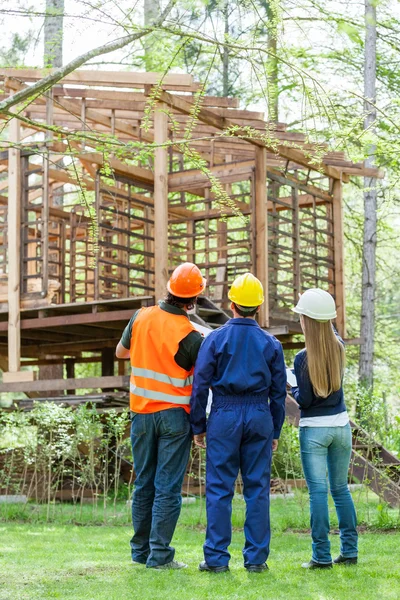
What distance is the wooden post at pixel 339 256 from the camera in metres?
15.3

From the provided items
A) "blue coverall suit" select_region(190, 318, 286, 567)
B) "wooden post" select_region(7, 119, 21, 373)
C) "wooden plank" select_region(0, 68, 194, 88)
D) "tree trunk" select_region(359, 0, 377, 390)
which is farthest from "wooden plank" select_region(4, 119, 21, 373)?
"blue coverall suit" select_region(190, 318, 286, 567)

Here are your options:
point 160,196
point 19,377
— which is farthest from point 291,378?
point 19,377

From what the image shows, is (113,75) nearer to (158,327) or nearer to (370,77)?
(370,77)

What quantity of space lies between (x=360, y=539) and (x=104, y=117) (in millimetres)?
8299

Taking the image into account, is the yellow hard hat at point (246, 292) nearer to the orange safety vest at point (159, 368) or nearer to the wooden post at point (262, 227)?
the orange safety vest at point (159, 368)

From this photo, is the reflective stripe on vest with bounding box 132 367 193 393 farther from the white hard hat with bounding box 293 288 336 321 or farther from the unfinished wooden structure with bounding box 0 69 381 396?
the unfinished wooden structure with bounding box 0 69 381 396

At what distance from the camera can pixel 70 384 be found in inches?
482

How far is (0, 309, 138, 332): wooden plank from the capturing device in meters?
11.9

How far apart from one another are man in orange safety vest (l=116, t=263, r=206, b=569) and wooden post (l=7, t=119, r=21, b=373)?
6827mm

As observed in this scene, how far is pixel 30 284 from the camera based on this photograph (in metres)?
14.9

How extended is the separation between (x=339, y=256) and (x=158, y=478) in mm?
10389

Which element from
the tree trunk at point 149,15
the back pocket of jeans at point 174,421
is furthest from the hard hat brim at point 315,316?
the tree trunk at point 149,15

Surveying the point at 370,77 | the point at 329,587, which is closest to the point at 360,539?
the point at 329,587

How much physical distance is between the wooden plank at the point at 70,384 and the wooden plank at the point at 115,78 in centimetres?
386
